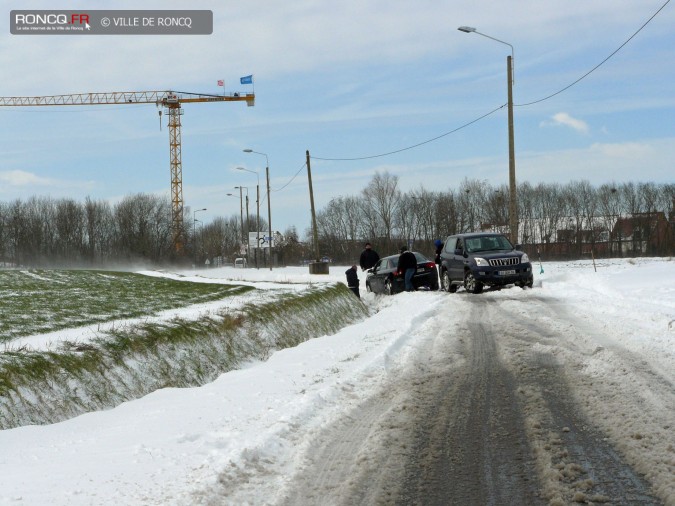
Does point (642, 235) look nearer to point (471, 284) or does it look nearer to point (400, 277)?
point (400, 277)

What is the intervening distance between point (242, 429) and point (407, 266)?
18.2m

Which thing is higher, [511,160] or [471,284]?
[511,160]

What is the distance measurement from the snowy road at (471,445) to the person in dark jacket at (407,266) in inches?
576

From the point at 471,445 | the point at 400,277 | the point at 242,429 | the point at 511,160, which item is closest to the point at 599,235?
the point at 511,160

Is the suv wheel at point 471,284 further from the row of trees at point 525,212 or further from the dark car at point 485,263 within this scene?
the row of trees at point 525,212

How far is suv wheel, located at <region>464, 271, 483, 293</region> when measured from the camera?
20.9 m

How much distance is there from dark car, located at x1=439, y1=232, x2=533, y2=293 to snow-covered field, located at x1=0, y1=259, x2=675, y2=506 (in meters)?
10.1

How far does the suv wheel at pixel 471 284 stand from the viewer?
20.9 m

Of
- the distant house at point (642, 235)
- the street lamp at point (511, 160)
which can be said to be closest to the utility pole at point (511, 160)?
the street lamp at point (511, 160)

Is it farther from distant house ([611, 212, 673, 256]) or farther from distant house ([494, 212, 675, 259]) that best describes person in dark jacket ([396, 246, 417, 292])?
distant house ([611, 212, 673, 256])

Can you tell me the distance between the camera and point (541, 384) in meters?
6.88

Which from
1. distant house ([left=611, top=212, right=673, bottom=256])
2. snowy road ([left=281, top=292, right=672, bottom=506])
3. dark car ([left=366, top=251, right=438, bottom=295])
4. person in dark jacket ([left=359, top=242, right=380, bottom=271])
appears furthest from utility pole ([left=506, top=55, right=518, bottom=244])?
distant house ([left=611, top=212, right=673, bottom=256])

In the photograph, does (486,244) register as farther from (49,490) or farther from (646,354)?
(49,490)

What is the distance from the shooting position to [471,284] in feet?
69.3
